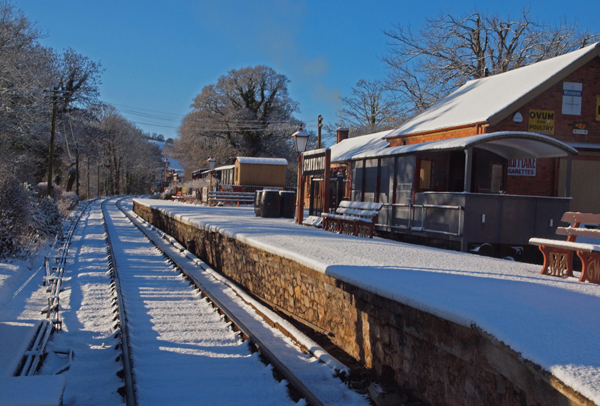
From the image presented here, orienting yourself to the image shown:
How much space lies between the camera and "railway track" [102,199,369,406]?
4266 mm

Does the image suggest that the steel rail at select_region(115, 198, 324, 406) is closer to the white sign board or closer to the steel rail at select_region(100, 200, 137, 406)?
the steel rail at select_region(100, 200, 137, 406)

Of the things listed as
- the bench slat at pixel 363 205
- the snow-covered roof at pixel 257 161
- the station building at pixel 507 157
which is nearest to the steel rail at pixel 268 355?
the bench slat at pixel 363 205

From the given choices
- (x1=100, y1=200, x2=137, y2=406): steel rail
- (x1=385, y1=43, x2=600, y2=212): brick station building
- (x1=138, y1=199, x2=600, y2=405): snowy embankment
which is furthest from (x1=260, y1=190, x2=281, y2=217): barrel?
(x1=100, y1=200, x2=137, y2=406): steel rail

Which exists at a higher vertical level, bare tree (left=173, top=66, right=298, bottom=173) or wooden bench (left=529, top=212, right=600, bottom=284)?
bare tree (left=173, top=66, right=298, bottom=173)

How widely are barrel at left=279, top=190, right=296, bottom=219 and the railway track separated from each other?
918 centimetres

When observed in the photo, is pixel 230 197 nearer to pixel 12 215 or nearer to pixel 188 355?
pixel 12 215

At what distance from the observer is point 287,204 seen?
1841 cm

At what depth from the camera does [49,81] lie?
23.3m

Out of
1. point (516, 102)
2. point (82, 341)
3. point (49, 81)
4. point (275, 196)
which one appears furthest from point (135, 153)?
point (82, 341)

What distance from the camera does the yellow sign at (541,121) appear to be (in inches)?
584

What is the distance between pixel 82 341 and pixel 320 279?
294 cm

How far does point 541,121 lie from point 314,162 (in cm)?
714

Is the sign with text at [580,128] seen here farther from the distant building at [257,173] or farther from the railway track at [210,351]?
the distant building at [257,173]

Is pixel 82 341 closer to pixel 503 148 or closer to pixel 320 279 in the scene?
pixel 320 279
